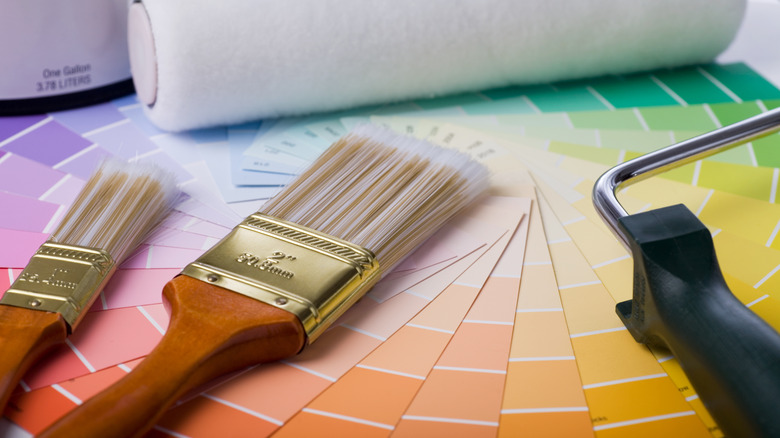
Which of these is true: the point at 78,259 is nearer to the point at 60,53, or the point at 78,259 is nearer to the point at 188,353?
the point at 188,353

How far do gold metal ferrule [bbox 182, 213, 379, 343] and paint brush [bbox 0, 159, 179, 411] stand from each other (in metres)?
0.08

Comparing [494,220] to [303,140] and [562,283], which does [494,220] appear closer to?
[562,283]

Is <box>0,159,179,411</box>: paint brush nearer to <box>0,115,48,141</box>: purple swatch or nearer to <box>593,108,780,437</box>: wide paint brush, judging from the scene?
<box>0,115,48,141</box>: purple swatch

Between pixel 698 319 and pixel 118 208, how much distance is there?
1.42ft

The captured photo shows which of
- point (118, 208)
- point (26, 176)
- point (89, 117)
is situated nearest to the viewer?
point (118, 208)

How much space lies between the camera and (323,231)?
0.56m

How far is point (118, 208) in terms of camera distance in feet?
1.91

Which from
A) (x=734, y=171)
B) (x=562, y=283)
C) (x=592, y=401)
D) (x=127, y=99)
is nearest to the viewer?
(x=592, y=401)

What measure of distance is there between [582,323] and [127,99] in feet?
1.92

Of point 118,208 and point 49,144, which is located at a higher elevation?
point 49,144

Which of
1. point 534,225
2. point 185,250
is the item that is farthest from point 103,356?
point 534,225

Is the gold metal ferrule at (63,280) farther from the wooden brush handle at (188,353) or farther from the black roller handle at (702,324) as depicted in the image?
the black roller handle at (702,324)

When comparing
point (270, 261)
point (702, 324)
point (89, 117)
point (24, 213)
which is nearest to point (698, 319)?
point (702, 324)

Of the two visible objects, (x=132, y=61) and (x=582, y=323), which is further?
(x=132, y=61)
